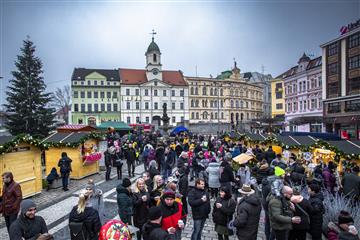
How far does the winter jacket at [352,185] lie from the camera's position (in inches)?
284

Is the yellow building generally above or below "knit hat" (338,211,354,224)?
above

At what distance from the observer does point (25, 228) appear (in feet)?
13.6

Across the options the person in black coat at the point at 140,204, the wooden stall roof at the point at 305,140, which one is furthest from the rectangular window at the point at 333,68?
the person in black coat at the point at 140,204

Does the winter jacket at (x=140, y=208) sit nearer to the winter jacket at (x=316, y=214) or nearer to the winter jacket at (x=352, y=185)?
the winter jacket at (x=316, y=214)

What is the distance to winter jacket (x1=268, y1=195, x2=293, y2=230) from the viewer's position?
4.88 metres

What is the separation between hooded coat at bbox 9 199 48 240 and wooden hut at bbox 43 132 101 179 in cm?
935

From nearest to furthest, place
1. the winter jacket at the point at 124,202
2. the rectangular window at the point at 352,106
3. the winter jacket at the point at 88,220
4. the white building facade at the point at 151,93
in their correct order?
the winter jacket at the point at 88,220 < the winter jacket at the point at 124,202 < the rectangular window at the point at 352,106 < the white building facade at the point at 151,93

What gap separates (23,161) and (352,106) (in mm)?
37426

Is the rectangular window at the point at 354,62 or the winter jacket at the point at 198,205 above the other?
the rectangular window at the point at 354,62

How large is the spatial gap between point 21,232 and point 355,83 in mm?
38549

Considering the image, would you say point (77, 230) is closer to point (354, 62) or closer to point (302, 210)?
point (302, 210)

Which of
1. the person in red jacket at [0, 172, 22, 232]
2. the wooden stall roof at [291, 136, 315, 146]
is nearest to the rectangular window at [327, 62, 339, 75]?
the wooden stall roof at [291, 136, 315, 146]

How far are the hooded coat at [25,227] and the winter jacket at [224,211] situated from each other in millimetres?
3665

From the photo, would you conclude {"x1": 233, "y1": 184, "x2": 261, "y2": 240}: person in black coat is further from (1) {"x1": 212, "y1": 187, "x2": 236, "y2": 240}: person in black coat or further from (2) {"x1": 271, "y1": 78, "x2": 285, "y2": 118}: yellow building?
(2) {"x1": 271, "y1": 78, "x2": 285, "y2": 118}: yellow building
